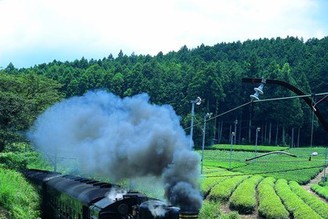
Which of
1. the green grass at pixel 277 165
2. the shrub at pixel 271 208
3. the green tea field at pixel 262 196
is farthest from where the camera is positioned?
the green grass at pixel 277 165

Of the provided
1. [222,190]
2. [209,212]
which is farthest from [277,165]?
[209,212]

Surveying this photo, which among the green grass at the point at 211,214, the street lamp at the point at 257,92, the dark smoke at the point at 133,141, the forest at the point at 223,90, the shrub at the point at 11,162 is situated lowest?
the green grass at the point at 211,214

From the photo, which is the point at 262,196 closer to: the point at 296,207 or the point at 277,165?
the point at 296,207

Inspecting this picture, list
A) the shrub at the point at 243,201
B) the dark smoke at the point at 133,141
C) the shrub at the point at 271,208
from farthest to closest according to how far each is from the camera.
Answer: the shrub at the point at 243,201, the shrub at the point at 271,208, the dark smoke at the point at 133,141

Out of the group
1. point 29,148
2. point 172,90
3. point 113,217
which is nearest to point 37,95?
point 29,148

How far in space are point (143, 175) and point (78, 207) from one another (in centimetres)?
202

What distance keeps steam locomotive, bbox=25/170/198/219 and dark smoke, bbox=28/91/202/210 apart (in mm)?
853

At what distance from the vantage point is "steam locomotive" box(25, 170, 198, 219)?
31.6 feet

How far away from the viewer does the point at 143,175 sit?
45.1 ft

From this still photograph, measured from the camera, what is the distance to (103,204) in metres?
11.0

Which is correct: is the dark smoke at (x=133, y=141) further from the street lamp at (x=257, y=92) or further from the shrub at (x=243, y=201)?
the shrub at (x=243, y=201)

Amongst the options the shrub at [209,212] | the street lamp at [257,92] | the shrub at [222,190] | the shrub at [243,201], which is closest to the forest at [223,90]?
the shrub at [222,190]

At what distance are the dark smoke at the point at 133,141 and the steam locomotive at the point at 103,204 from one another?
0.85 m

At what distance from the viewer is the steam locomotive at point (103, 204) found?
9625 millimetres
